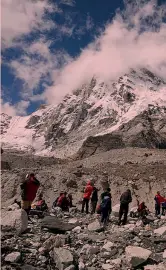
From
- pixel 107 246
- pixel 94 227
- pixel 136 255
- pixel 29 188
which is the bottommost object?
pixel 136 255

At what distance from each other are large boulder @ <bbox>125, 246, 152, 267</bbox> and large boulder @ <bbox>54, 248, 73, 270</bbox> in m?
1.75

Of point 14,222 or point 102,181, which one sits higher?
point 102,181

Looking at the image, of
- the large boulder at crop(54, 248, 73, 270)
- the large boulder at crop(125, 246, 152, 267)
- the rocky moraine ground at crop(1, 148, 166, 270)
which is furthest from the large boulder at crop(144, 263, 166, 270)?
the large boulder at crop(54, 248, 73, 270)

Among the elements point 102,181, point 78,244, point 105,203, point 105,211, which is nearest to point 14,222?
point 78,244

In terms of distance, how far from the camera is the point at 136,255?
35.8 feet

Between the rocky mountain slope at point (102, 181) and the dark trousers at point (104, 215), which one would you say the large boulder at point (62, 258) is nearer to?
the dark trousers at point (104, 215)

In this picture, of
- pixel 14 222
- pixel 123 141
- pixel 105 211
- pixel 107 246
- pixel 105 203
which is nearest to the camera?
pixel 107 246

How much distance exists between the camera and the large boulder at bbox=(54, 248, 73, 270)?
1021cm

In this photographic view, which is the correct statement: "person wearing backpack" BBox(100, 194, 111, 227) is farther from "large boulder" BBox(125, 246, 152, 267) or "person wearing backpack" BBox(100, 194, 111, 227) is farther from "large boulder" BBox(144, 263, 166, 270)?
"large boulder" BBox(144, 263, 166, 270)

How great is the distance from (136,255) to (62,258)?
222 cm

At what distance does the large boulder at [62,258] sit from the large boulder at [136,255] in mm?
1752

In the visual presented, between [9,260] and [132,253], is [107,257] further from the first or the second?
[9,260]

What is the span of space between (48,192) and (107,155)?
68.5ft

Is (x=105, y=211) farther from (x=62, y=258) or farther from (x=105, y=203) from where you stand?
(x=62, y=258)
